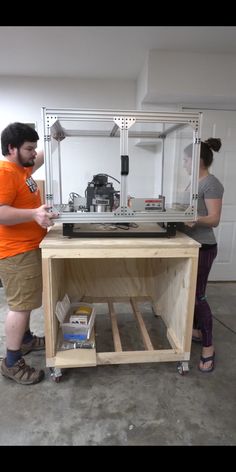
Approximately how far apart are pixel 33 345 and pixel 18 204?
3.14ft

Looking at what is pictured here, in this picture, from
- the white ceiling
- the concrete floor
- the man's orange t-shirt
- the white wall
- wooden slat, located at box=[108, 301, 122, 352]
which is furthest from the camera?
the white wall

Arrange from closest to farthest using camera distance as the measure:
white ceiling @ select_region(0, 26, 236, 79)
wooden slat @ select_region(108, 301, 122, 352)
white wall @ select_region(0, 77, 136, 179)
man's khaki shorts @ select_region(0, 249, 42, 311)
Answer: man's khaki shorts @ select_region(0, 249, 42, 311) < wooden slat @ select_region(108, 301, 122, 352) < white ceiling @ select_region(0, 26, 236, 79) < white wall @ select_region(0, 77, 136, 179)

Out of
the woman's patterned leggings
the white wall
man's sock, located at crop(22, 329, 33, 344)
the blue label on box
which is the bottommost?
man's sock, located at crop(22, 329, 33, 344)

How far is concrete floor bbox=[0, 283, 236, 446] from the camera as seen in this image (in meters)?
1.19

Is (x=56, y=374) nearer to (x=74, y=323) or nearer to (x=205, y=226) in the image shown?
(x=74, y=323)

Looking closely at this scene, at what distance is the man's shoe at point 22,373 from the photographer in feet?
4.85

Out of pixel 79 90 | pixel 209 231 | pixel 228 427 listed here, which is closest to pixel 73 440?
pixel 228 427

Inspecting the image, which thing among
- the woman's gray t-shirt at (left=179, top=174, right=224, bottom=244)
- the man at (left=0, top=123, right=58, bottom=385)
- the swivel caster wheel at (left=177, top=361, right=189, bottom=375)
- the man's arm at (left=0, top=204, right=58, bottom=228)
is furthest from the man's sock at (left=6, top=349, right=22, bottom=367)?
the woman's gray t-shirt at (left=179, top=174, right=224, bottom=244)

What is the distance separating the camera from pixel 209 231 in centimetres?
157

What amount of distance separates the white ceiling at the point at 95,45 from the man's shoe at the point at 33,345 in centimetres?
215

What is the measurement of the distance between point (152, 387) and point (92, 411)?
35 centimetres

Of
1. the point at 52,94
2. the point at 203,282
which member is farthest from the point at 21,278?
the point at 52,94

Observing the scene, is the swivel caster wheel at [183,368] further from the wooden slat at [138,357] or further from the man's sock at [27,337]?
the man's sock at [27,337]

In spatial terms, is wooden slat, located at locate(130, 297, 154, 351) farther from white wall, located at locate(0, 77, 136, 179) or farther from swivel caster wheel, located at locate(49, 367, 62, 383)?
white wall, located at locate(0, 77, 136, 179)
